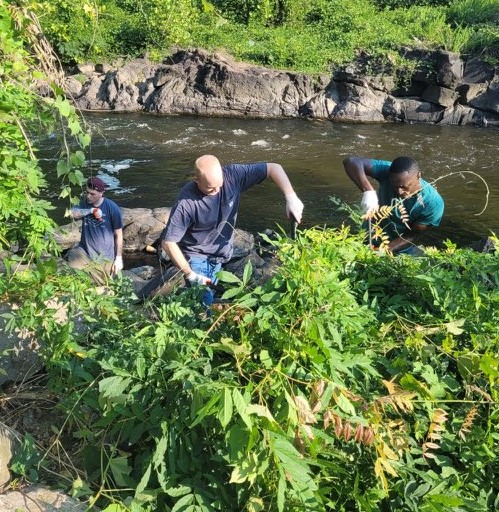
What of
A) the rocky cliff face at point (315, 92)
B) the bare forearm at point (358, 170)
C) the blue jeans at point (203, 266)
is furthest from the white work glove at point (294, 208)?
the rocky cliff face at point (315, 92)

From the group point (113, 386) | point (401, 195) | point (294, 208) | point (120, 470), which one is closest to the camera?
point (113, 386)

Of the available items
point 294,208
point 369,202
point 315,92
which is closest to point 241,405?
point 294,208

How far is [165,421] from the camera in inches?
91.8

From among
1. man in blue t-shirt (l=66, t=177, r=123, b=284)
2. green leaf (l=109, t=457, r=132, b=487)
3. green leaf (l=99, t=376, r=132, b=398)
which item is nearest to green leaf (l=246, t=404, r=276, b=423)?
green leaf (l=99, t=376, r=132, b=398)

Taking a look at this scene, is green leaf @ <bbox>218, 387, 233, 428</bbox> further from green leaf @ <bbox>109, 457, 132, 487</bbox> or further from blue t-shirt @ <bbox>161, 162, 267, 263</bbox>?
blue t-shirt @ <bbox>161, 162, 267, 263</bbox>

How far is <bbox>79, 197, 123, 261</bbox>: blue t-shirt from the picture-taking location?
6.73 meters

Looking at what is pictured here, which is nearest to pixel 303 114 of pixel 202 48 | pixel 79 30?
pixel 202 48

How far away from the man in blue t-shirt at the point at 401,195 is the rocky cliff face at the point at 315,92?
12.6 metres

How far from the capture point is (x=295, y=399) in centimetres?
219

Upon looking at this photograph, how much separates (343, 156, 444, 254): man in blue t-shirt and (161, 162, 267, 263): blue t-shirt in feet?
2.95

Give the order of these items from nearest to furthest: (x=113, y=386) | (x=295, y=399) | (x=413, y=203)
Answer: (x=295, y=399), (x=113, y=386), (x=413, y=203)

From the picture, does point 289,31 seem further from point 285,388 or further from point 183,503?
point 183,503

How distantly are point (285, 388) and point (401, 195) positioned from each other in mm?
3171

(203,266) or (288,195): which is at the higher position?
(288,195)
